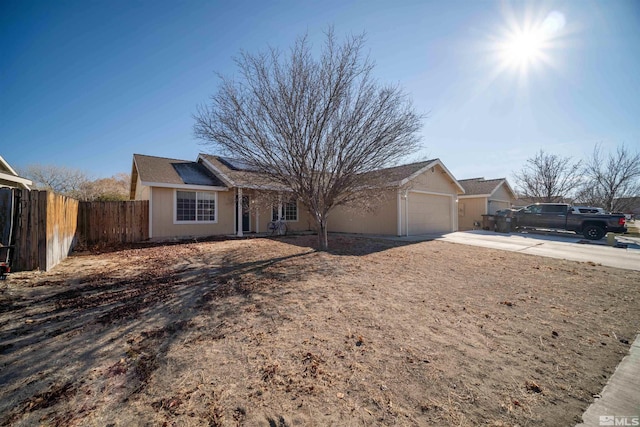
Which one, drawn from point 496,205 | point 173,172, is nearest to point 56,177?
point 173,172

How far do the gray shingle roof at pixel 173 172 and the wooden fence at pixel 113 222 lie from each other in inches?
51.6

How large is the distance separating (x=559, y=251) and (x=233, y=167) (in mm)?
15337

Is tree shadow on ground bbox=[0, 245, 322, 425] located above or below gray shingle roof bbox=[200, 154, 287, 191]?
below

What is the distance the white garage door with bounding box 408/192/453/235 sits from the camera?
14.2 metres

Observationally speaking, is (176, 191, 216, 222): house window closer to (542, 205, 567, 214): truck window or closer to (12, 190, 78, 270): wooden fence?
(12, 190, 78, 270): wooden fence

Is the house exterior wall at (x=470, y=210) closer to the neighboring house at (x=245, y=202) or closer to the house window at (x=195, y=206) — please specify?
the neighboring house at (x=245, y=202)

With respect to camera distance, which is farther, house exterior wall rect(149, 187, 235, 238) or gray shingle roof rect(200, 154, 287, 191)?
house exterior wall rect(149, 187, 235, 238)

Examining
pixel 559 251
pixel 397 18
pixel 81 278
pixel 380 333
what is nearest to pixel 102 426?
pixel 380 333

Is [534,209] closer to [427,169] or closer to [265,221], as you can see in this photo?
[427,169]

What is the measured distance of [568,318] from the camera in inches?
147

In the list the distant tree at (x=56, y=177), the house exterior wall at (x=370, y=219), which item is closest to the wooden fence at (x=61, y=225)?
the house exterior wall at (x=370, y=219)

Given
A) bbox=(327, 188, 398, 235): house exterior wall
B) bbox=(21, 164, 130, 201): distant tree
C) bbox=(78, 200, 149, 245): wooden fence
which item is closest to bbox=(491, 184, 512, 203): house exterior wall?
bbox=(327, 188, 398, 235): house exterior wall

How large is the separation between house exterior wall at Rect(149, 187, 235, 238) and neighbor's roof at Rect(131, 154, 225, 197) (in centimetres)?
44

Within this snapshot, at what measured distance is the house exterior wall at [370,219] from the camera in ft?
44.0
